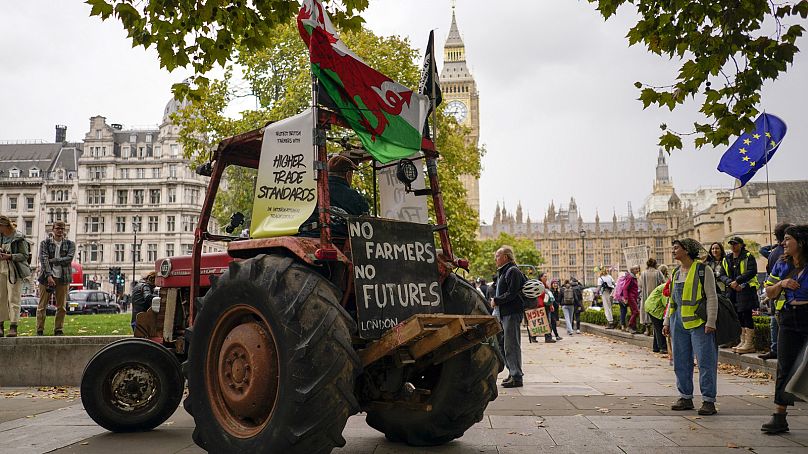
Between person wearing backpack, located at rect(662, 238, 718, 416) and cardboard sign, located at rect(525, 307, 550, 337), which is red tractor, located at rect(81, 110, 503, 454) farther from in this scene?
cardboard sign, located at rect(525, 307, 550, 337)

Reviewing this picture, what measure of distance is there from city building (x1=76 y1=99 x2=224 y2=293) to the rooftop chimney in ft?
45.2

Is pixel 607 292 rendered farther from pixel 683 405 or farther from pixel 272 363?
pixel 272 363

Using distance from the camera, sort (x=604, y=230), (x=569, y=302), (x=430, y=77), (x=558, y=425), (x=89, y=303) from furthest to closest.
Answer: (x=604, y=230) → (x=89, y=303) → (x=569, y=302) → (x=558, y=425) → (x=430, y=77)

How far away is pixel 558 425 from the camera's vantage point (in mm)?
6184

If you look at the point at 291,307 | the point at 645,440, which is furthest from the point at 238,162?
the point at 645,440

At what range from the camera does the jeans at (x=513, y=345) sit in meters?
9.54

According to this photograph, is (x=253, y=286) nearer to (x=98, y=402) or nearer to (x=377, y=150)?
(x=377, y=150)

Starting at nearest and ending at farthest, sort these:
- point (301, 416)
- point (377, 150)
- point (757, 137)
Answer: point (301, 416)
point (377, 150)
point (757, 137)

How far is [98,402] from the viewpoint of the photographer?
5863 mm

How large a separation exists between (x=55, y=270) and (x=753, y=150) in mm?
11644

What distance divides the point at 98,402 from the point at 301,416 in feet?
9.92

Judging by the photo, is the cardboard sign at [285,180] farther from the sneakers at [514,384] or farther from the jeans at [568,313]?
the jeans at [568,313]

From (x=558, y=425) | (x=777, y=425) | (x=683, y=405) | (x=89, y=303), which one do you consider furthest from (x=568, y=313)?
(x=89, y=303)

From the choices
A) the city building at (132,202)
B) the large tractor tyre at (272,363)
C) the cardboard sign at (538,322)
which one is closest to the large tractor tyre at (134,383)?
the large tractor tyre at (272,363)
